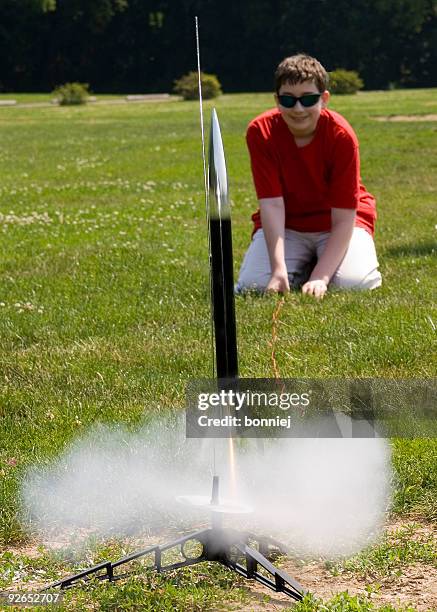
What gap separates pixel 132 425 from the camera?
399 cm

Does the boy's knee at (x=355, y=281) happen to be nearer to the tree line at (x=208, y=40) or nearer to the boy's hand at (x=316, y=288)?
the boy's hand at (x=316, y=288)

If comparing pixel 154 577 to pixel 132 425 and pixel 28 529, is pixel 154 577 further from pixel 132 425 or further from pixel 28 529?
pixel 132 425

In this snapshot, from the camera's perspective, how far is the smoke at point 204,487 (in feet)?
10.5

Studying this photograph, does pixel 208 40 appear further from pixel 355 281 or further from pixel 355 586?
pixel 355 586

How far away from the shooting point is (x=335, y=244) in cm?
605

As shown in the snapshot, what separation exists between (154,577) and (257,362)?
201cm

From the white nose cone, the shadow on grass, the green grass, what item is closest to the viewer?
the white nose cone

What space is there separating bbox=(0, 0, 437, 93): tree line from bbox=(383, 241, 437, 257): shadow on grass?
2067 inches

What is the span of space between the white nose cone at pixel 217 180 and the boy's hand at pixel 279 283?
3391mm

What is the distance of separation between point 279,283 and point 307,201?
638mm

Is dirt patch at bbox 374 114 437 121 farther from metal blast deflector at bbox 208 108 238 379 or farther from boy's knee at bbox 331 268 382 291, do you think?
metal blast deflector at bbox 208 108 238 379

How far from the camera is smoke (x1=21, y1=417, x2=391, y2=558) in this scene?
321 centimetres

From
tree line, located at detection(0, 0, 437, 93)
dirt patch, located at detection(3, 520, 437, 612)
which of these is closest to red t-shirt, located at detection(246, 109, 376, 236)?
dirt patch, located at detection(3, 520, 437, 612)

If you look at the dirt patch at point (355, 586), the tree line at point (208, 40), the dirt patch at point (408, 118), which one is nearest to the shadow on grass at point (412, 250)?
the dirt patch at point (355, 586)
